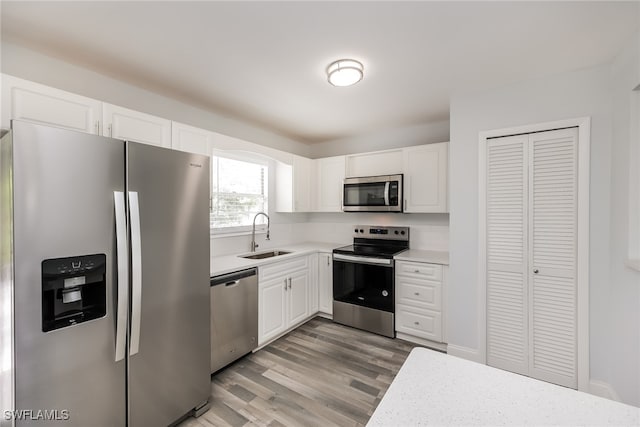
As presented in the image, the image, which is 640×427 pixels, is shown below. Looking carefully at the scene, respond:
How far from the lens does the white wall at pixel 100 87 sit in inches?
70.1

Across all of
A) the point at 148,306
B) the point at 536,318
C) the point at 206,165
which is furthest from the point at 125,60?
the point at 536,318

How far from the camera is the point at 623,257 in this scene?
1.82 m

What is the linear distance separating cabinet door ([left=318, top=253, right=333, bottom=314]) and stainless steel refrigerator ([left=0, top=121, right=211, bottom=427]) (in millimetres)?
1828

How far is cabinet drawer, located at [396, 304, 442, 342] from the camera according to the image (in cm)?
278

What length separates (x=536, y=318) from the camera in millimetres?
2254

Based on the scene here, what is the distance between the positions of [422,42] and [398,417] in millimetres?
1988

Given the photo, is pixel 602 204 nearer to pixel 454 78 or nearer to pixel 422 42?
pixel 454 78

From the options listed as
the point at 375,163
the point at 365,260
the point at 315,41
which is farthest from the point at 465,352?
the point at 315,41

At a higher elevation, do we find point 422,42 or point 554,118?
point 422,42

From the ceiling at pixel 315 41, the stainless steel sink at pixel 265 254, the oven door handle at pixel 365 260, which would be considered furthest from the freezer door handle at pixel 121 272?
the oven door handle at pixel 365 260

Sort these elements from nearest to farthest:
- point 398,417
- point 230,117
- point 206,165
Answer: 1. point 398,417
2. point 206,165
3. point 230,117

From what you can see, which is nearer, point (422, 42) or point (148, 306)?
point (148, 306)

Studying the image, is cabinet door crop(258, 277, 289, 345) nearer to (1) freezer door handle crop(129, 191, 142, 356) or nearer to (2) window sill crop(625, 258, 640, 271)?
(1) freezer door handle crop(129, 191, 142, 356)

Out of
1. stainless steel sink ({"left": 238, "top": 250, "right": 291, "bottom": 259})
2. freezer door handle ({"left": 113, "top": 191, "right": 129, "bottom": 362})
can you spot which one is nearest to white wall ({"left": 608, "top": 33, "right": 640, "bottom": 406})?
stainless steel sink ({"left": 238, "top": 250, "right": 291, "bottom": 259})
